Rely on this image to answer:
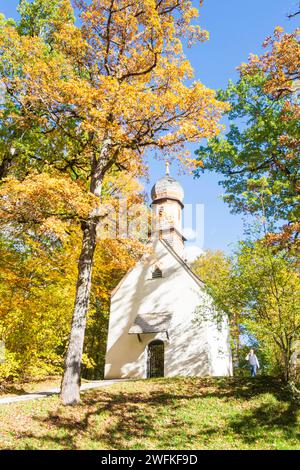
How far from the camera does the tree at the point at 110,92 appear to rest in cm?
941

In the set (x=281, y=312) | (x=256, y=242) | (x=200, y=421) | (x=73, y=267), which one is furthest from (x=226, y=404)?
(x=73, y=267)

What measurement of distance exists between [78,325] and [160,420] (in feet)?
10.7

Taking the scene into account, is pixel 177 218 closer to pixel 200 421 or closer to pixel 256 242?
pixel 256 242

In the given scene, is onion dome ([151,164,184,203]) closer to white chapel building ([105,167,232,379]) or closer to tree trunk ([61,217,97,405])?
white chapel building ([105,167,232,379])

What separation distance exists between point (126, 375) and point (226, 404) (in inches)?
372

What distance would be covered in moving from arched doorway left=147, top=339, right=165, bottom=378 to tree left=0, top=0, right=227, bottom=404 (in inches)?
385

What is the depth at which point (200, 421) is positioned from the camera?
8828 millimetres

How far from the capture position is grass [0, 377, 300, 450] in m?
7.14

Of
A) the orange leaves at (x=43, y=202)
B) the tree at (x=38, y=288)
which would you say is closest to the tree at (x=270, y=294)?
the tree at (x=38, y=288)

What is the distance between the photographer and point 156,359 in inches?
749

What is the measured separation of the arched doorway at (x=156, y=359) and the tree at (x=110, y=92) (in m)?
9.78

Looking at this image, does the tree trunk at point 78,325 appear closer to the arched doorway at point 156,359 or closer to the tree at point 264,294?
the tree at point 264,294

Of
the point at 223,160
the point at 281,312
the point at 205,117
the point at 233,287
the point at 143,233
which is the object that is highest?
the point at 223,160

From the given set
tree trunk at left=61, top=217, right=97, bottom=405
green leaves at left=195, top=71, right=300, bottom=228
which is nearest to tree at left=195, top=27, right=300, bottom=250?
green leaves at left=195, top=71, right=300, bottom=228
